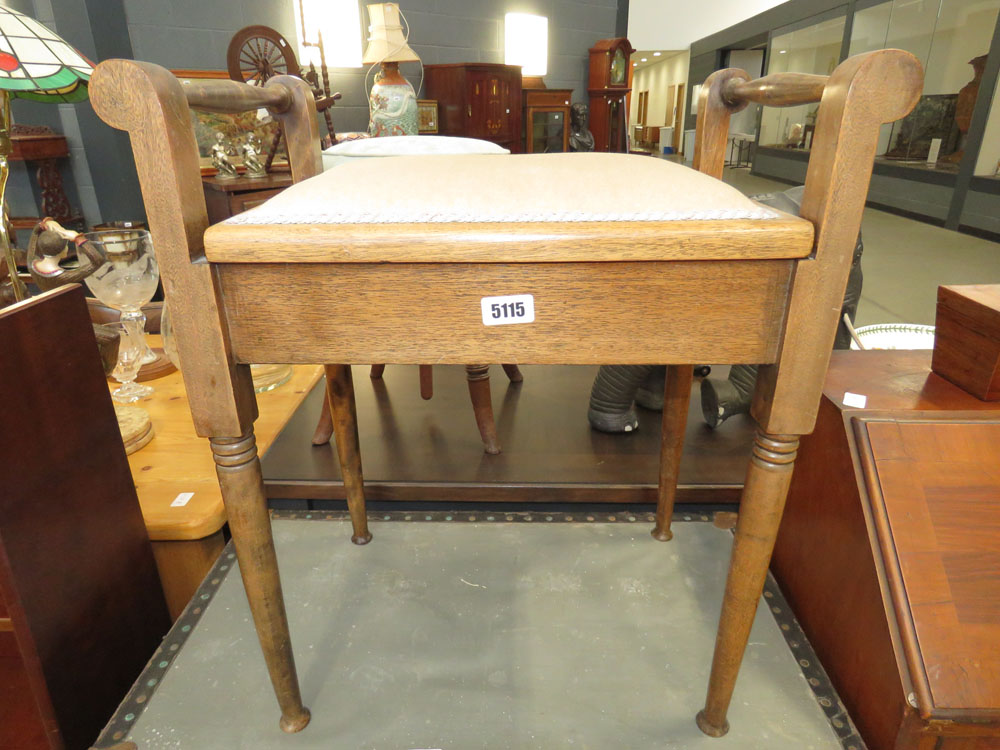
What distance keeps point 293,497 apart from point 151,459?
27 cm

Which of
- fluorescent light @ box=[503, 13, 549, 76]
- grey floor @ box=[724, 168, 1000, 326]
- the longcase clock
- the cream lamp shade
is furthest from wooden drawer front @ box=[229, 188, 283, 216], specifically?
the longcase clock

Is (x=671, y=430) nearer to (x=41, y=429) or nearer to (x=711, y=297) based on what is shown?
(x=711, y=297)

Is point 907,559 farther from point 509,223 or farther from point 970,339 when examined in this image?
point 509,223

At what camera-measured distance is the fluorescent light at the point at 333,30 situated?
3580mm

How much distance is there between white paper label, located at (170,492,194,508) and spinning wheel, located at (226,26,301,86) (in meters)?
2.56

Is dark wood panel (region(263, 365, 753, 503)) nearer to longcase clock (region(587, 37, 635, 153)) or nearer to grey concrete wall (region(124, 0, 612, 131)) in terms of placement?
grey concrete wall (region(124, 0, 612, 131))

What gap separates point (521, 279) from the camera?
1.67 ft

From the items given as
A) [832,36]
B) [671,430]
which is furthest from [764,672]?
[832,36]

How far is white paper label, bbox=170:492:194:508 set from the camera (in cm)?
101

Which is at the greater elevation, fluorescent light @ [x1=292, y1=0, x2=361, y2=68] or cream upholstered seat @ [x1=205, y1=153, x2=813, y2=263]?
fluorescent light @ [x1=292, y1=0, x2=361, y2=68]

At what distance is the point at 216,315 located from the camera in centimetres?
52

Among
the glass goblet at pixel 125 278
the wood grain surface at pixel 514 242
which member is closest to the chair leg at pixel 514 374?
the glass goblet at pixel 125 278

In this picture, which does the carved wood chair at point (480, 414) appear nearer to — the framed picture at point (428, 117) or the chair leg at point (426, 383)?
the chair leg at point (426, 383)

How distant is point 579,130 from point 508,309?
15.0 ft
